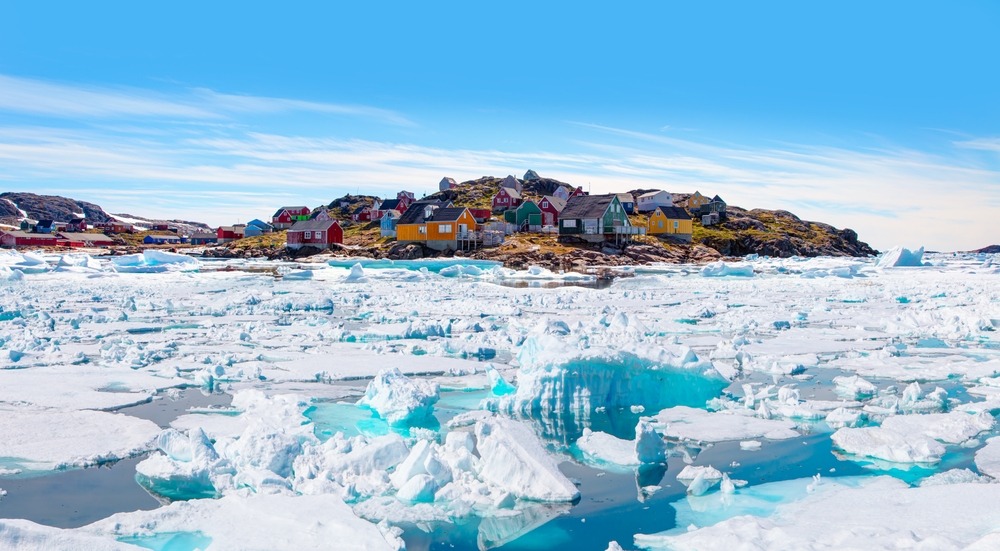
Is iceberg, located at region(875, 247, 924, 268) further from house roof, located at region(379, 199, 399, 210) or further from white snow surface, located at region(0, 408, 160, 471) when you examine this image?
white snow surface, located at region(0, 408, 160, 471)

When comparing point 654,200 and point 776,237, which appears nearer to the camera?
point 776,237

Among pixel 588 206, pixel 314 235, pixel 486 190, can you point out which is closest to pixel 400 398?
pixel 588 206

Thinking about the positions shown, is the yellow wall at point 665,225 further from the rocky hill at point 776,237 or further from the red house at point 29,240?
the red house at point 29,240

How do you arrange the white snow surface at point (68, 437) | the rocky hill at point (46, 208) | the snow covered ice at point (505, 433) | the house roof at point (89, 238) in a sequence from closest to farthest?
the snow covered ice at point (505, 433) < the white snow surface at point (68, 437) < the house roof at point (89, 238) < the rocky hill at point (46, 208)

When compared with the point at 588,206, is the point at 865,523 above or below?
below

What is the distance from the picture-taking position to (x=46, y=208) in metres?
167

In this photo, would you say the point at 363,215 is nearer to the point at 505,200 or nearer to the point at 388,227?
the point at 388,227

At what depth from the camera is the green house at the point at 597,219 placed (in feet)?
204

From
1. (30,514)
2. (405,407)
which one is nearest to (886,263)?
(405,407)

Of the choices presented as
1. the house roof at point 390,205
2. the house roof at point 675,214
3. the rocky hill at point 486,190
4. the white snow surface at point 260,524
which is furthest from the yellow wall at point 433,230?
the white snow surface at point 260,524

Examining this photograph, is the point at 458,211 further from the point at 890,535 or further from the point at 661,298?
the point at 890,535

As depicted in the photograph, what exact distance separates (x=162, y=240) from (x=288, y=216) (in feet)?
70.5

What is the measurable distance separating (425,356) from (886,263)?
4776cm

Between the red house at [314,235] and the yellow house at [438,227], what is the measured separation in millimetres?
6933
